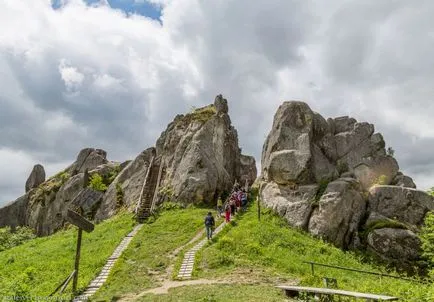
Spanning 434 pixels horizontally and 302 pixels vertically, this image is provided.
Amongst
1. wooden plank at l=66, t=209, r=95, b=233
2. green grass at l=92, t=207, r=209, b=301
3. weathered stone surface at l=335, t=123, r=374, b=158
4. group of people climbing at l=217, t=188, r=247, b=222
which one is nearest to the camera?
wooden plank at l=66, t=209, r=95, b=233

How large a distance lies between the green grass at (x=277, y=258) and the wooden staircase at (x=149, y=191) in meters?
10.6

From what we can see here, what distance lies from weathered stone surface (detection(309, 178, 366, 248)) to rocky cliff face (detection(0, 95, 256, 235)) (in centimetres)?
1378

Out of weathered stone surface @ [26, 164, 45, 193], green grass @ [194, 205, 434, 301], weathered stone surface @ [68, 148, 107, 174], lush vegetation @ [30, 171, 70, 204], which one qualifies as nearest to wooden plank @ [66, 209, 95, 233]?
green grass @ [194, 205, 434, 301]

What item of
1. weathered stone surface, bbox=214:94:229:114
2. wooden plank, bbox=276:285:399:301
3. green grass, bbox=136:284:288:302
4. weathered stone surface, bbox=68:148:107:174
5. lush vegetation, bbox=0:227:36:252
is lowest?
green grass, bbox=136:284:288:302

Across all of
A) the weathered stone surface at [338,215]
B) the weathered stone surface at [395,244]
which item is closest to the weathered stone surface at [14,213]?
the weathered stone surface at [338,215]

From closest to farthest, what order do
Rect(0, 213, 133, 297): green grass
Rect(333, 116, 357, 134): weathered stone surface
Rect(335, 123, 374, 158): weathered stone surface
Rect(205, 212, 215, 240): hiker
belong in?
1. Rect(0, 213, 133, 297): green grass
2. Rect(205, 212, 215, 240): hiker
3. Rect(335, 123, 374, 158): weathered stone surface
4. Rect(333, 116, 357, 134): weathered stone surface

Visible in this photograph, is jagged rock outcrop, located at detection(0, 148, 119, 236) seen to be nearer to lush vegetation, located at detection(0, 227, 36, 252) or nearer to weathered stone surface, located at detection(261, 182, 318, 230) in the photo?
lush vegetation, located at detection(0, 227, 36, 252)

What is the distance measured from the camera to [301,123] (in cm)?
4722

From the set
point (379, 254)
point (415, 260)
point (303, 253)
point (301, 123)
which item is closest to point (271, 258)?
point (303, 253)

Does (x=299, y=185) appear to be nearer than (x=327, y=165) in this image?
Yes

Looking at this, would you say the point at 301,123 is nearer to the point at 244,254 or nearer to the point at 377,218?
the point at 377,218

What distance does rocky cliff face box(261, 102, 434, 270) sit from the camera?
115ft

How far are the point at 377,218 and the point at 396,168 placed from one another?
1154cm

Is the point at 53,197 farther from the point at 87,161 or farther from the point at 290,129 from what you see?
the point at 290,129
